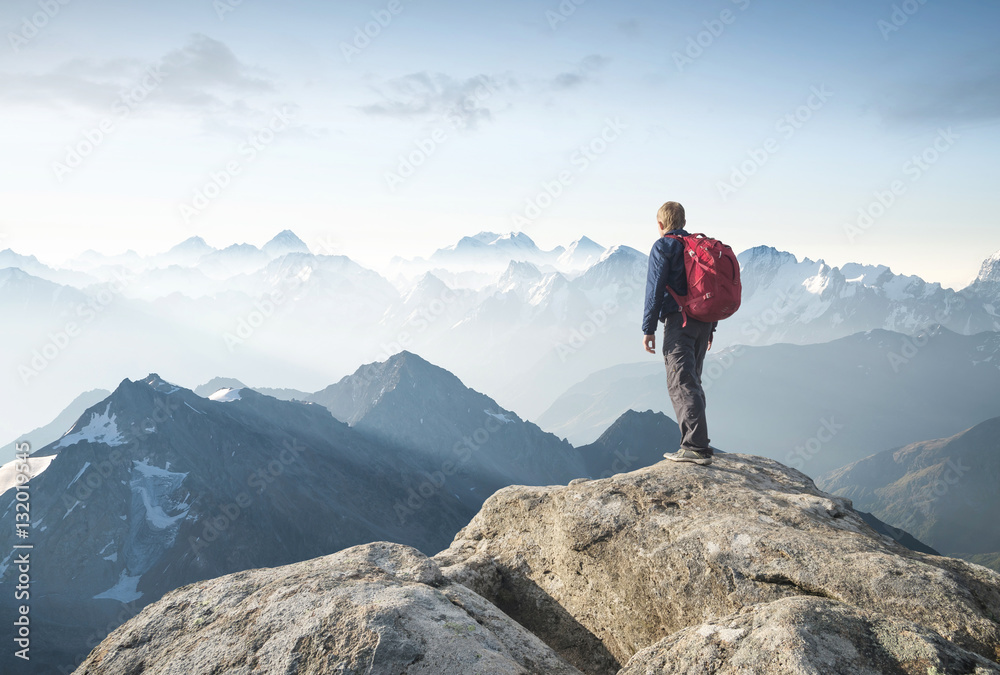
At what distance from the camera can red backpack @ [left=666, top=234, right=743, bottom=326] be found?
9.83m

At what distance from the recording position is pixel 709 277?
9.85 metres

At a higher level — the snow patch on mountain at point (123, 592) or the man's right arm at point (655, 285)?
the man's right arm at point (655, 285)

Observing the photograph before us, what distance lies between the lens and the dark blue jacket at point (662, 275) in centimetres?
1022

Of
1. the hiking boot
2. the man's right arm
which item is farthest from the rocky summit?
the man's right arm

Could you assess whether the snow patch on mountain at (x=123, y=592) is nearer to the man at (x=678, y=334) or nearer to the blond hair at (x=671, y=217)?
the man at (x=678, y=334)

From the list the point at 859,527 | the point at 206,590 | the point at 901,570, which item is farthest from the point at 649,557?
the point at 206,590

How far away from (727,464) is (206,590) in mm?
10026

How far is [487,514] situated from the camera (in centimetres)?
1186

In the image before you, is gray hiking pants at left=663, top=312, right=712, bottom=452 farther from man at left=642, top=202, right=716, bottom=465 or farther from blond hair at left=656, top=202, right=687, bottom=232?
blond hair at left=656, top=202, right=687, bottom=232

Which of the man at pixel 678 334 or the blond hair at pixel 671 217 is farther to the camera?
the blond hair at pixel 671 217

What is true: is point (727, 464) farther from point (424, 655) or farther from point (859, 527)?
point (424, 655)

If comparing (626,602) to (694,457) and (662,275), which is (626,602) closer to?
(694,457)

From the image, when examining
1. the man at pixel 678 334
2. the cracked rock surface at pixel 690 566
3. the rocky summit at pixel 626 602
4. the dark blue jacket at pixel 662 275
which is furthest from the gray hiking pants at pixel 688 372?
the rocky summit at pixel 626 602

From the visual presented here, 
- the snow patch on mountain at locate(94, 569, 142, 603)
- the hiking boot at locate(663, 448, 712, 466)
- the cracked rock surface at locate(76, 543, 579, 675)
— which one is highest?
the hiking boot at locate(663, 448, 712, 466)
